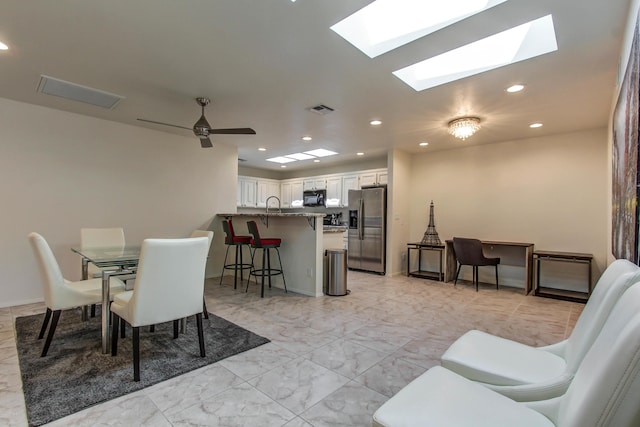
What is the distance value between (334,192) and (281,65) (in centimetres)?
490

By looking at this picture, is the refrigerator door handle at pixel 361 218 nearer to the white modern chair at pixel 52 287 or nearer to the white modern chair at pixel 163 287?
the white modern chair at pixel 163 287

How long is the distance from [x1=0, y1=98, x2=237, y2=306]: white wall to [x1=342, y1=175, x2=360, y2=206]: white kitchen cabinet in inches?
123

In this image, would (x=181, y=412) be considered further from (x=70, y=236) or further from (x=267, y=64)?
(x=70, y=236)

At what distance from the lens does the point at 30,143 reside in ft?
12.4

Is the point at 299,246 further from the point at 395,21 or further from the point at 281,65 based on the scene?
the point at 395,21

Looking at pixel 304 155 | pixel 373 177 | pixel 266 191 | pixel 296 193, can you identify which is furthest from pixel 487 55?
pixel 266 191

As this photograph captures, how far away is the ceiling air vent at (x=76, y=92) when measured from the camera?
123 inches

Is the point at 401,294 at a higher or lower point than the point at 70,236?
lower

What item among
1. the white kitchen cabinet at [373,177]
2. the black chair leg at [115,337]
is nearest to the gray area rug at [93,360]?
the black chair leg at [115,337]

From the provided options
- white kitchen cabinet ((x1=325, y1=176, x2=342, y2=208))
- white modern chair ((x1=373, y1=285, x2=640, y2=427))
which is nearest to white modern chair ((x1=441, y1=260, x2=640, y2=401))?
white modern chair ((x1=373, y1=285, x2=640, y2=427))

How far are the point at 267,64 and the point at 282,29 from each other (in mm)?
546

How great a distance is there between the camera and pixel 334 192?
7504 millimetres

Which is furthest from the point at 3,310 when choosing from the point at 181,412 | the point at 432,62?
the point at 432,62

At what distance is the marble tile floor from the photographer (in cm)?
177
